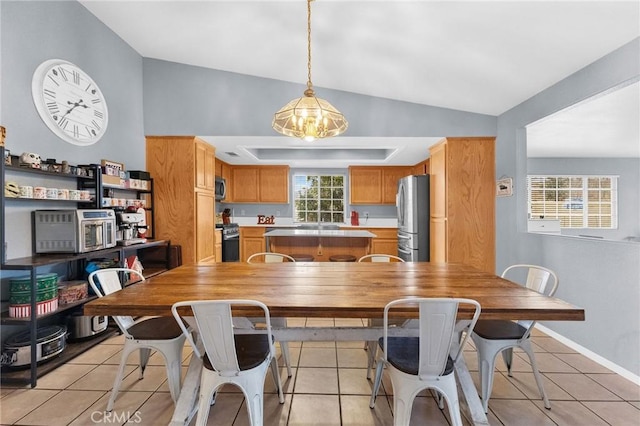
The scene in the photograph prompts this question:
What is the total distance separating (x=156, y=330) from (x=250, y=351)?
66cm

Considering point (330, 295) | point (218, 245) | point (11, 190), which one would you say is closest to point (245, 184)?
point (218, 245)

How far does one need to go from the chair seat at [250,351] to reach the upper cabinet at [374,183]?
15.4ft

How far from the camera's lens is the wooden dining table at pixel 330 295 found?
53.5 inches

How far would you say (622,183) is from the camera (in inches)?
229

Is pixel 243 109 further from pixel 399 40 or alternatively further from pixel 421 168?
→ pixel 421 168

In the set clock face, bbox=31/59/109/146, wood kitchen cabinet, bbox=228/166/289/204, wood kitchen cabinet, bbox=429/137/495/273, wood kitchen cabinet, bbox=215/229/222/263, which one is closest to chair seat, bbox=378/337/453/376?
wood kitchen cabinet, bbox=429/137/495/273

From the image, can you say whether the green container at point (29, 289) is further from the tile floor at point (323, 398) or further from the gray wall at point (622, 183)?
the gray wall at point (622, 183)

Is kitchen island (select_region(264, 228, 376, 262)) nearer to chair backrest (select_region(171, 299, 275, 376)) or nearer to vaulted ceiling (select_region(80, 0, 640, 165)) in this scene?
vaulted ceiling (select_region(80, 0, 640, 165))

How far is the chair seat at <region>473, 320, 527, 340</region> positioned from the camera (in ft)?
5.52

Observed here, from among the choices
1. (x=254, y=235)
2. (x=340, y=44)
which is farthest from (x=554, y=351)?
(x=254, y=235)

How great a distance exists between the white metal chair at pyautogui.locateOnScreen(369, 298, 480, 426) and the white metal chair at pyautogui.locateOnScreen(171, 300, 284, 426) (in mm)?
626

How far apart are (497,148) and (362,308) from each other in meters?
3.19

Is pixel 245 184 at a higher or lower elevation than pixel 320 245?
higher

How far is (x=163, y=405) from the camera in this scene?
5.92 feet
